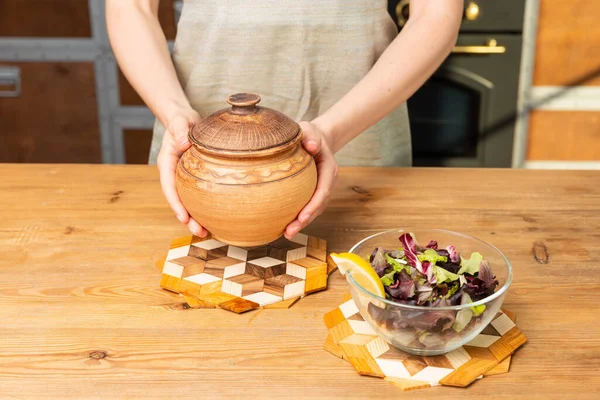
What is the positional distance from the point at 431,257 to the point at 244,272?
0.29 meters

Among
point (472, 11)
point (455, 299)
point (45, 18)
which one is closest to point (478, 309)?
point (455, 299)

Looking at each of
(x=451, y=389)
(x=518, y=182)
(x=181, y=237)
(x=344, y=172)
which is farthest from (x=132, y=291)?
(x=518, y=182)

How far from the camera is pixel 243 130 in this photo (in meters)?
0.94

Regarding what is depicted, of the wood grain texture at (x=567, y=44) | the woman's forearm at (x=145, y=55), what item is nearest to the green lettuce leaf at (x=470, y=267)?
the woman's forearm at (x=145, y=55)

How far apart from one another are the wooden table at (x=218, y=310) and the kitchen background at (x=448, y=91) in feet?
3.64

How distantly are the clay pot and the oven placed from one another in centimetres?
152

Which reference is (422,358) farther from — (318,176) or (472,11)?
(472,11)

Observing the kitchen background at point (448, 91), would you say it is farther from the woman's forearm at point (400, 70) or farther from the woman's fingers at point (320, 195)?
the woman's fingers at point (320, 195)

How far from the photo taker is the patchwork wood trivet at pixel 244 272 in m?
0.98

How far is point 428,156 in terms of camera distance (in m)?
2.56

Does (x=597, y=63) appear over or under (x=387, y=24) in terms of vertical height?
under

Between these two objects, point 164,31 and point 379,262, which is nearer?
point 379,262

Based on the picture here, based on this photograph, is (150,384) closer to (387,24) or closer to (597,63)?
(387,24)

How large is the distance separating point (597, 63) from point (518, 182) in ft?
4.32
